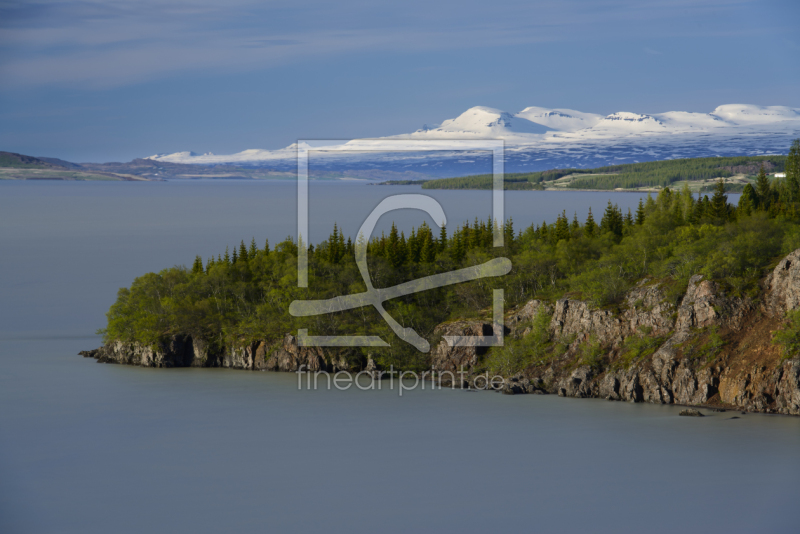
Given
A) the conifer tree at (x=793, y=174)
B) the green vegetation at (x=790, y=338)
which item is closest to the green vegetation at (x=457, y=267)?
the green vegetation at (x=790, y=338)

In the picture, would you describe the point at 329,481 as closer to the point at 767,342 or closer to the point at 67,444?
the point at 67,444

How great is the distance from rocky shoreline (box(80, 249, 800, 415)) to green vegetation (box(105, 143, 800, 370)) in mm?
2134

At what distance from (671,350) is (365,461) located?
1479 inches

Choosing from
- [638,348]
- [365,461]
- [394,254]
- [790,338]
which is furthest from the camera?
[394,254]

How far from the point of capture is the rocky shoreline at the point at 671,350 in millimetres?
85375

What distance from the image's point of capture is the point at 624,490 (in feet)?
220

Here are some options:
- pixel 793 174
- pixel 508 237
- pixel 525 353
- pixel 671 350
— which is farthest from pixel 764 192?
pixel 525 353

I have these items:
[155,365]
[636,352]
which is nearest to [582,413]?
[636,352]

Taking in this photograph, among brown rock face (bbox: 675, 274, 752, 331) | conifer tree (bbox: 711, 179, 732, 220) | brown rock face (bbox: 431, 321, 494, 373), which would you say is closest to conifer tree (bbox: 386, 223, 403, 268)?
brown rock face (bbox: 431, 321, 494, 373)

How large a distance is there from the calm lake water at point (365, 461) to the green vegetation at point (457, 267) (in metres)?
11.0

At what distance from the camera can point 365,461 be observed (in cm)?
7512

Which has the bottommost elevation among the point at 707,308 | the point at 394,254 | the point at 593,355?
the point at 593,355

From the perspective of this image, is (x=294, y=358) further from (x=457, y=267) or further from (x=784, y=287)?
(x=784, y=287)

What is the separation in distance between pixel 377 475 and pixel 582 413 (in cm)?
2740
